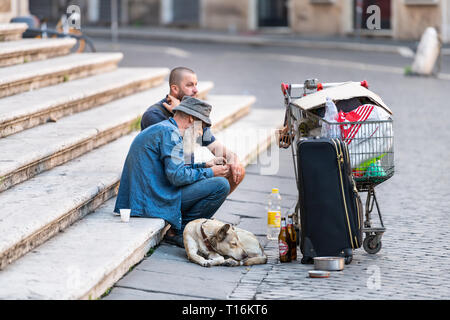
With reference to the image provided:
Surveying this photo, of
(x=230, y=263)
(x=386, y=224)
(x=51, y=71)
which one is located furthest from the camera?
(x=51, y=71)

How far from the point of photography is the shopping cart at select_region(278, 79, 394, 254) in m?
6.50

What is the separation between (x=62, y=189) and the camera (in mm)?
6938

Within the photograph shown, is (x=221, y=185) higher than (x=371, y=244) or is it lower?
higher

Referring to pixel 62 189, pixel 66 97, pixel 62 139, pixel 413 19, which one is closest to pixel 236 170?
pixel 62 189

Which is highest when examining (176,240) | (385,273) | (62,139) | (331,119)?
(331,119)

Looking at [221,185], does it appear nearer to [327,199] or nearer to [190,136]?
[190,136]

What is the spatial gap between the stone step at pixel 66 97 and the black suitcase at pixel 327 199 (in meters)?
2.79

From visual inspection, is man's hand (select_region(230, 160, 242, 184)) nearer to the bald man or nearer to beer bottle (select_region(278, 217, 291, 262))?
the bald man

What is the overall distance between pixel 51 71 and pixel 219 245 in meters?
4.26

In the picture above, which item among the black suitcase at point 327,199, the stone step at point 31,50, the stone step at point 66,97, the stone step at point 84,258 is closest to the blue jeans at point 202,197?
the stone step at point 84,258

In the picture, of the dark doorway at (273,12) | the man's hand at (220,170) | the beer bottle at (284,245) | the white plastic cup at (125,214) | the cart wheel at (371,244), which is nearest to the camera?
the beer bottle at (284,245)

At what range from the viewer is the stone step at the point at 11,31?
11.1m

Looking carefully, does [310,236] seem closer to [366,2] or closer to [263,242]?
[263,242]

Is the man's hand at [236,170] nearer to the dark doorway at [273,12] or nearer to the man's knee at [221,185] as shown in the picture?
the man's knee at [221,185]
